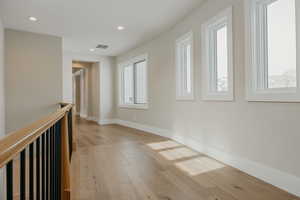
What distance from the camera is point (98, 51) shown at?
6465mm

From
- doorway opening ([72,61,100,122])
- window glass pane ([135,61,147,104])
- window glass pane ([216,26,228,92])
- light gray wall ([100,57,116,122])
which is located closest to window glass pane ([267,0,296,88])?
window glass pane ([216,26,228,92])

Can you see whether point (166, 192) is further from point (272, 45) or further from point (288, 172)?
point (272, 45)

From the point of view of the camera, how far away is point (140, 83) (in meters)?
6.16

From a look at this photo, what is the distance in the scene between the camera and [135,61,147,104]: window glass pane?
588 centimetres

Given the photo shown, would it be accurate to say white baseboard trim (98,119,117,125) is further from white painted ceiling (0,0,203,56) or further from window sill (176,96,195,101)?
window sill (176,96,195,101)

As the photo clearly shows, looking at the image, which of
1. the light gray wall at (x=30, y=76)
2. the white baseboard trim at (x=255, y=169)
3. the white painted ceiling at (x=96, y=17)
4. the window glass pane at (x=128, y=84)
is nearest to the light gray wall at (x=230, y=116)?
the white baseboard trim at (x=255, y=169)

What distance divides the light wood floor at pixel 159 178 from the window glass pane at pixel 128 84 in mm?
3404

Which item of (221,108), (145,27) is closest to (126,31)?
(145,27)

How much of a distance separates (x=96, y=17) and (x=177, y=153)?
9.58 feet

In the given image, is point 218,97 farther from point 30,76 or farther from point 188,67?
point 30,76

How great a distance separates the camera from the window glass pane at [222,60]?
292cm

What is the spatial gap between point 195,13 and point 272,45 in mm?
1619

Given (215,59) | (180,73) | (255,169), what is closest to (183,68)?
(180,73)

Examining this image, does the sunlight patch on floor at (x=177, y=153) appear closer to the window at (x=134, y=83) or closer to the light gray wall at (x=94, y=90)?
the window at (x=134, y=83)
